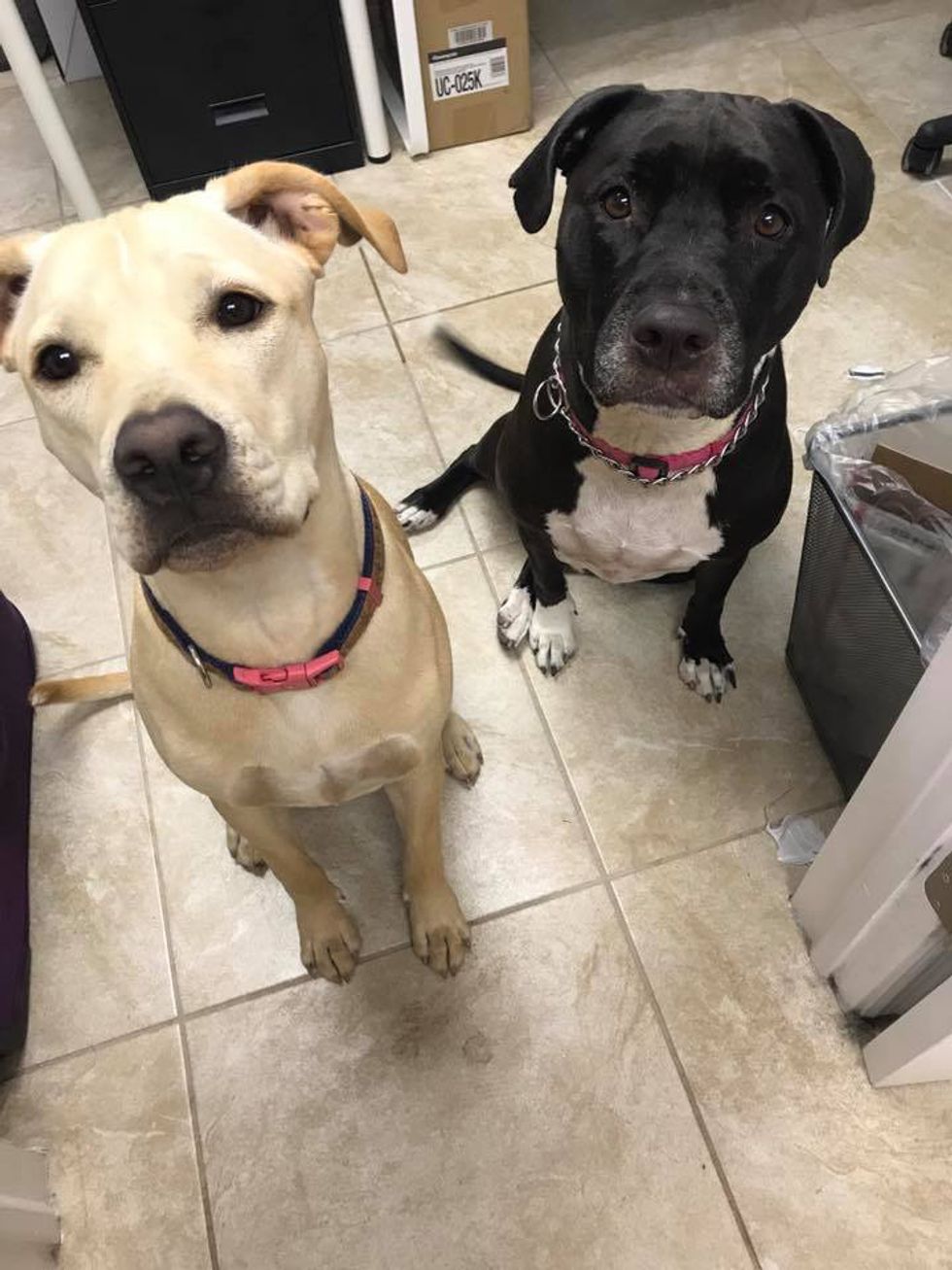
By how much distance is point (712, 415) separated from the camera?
4.06 feet

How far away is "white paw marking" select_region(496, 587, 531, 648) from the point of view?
1.89 meters

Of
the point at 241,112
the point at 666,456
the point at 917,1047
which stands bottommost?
the point at 917,1047

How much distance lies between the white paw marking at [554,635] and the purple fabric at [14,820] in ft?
3.01

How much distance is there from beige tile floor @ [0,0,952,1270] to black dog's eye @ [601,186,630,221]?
847mm

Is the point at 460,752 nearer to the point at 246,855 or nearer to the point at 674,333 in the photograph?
the point at 246,855

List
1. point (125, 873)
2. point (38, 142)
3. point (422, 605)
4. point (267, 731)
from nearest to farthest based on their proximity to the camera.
Result: point (267, 731)
point (422, 605)
point (125, 873)
point (38, 142)

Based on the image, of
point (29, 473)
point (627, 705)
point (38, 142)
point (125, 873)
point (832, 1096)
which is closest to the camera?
point (832, 1096)

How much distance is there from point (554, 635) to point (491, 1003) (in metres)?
0.64

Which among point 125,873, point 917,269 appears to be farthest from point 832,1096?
point 917,269

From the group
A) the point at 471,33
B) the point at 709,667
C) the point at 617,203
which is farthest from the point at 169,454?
the point at 471,33

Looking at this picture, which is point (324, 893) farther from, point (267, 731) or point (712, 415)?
point (712, 415)

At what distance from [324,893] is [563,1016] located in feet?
1.33

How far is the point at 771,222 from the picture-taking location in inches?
47.7

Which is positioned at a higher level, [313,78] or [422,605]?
[422,605]
